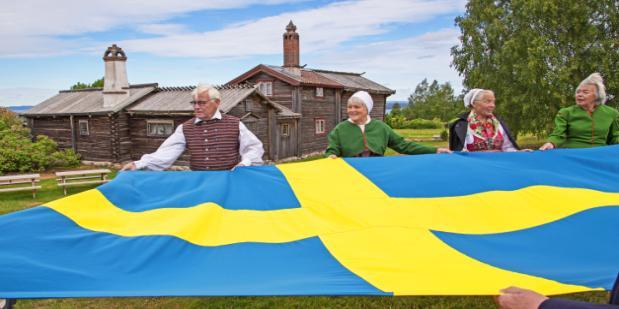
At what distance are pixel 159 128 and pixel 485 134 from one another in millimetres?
14946

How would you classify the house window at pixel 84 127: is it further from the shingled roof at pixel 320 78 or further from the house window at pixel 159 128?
the shingled roof at pixel 320 78

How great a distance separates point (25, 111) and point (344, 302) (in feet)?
69.6

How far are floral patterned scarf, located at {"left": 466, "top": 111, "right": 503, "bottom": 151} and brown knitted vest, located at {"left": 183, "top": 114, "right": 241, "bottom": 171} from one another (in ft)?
8.49

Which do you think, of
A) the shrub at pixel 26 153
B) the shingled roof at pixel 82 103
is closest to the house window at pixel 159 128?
the shingled roof at pixel 82 103

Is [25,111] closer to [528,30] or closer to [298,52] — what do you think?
[298,52]

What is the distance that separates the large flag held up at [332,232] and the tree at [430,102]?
47.4 meters

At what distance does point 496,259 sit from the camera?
2.42 m

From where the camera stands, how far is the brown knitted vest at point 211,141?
4.33 meters

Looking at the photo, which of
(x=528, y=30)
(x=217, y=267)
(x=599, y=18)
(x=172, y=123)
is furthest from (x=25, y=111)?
(x=599, y=18)

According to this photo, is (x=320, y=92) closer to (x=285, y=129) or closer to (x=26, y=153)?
(x=285, y=129)

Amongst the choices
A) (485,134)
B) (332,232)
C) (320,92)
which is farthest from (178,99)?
(332,232)

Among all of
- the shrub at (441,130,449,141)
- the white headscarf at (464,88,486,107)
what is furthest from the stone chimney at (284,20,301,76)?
the white headscarf at (464,88,486,107)

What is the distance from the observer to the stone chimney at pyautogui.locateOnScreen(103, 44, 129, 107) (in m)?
17.4

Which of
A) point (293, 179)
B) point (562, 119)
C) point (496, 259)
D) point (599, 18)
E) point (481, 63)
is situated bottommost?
point (496, 259)
